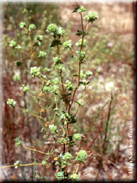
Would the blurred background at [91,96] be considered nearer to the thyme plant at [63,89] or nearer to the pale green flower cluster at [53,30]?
the thyme plant at [63,89]

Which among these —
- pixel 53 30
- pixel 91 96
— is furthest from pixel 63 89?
pixel 91 96

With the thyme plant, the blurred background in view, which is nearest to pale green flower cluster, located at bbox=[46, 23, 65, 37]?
the thyme plant

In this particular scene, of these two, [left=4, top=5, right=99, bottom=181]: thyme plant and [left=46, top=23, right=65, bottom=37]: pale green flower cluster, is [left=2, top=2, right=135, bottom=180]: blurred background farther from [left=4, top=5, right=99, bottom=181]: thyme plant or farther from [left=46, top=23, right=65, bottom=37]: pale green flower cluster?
[left=46, top=23, right=65, bottom=37]: pale green flower cluster

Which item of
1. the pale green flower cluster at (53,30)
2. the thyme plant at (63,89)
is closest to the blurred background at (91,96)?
the thyme plant at (63,89)

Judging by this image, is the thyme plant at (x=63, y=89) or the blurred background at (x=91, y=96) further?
the blurred background at (x=91, y=96)

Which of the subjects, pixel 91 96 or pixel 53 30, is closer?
pixel 53 30

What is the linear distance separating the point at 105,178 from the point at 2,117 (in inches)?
35.1

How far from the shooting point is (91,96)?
7.17 ft

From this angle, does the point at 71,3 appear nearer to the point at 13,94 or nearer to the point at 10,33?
the point at 10,33

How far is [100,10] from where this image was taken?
3.75 meters

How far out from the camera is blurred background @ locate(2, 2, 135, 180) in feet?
5.11

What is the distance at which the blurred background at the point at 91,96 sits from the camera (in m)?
1.56

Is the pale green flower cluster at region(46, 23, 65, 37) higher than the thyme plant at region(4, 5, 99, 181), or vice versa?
the pale green flower cluster at region(46, 23, 65, 37)

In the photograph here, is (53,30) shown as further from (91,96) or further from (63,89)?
(91,96)
